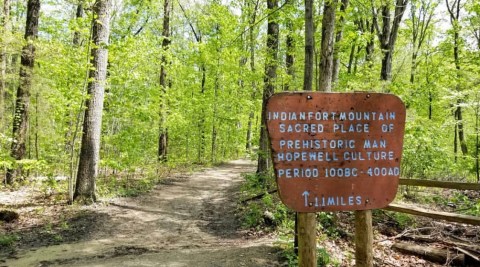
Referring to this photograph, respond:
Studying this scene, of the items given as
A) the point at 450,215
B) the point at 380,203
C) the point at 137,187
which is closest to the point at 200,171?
the point at 137,187

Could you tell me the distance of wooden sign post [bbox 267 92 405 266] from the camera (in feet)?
7.95

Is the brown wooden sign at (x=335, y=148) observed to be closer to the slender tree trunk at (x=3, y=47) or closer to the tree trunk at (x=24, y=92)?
the slender tree trunk at (x=3, y=47)

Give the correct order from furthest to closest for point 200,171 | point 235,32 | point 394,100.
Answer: point 200,171, point 235,32, point 394,100

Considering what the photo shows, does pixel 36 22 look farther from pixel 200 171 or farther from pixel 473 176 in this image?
pixel 473 176

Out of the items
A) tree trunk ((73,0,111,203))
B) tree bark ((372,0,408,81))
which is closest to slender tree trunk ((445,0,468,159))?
tree bark ((372,0,408,81))

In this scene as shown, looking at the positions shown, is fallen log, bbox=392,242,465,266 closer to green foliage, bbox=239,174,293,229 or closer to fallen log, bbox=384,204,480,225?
fallen log, bbox=384,204,480,225

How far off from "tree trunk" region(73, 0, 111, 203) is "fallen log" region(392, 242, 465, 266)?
7.66 m

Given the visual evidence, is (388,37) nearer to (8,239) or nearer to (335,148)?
(335,148)

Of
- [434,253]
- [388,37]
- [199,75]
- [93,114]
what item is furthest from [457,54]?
[93,114]

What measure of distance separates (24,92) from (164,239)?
820 centimetres

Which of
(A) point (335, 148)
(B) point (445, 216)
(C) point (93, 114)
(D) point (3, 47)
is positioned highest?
(D) point (3, 47)

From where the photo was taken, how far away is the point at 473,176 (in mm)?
14273

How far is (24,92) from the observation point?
464 inches

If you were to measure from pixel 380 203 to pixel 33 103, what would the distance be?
13.1 meters
